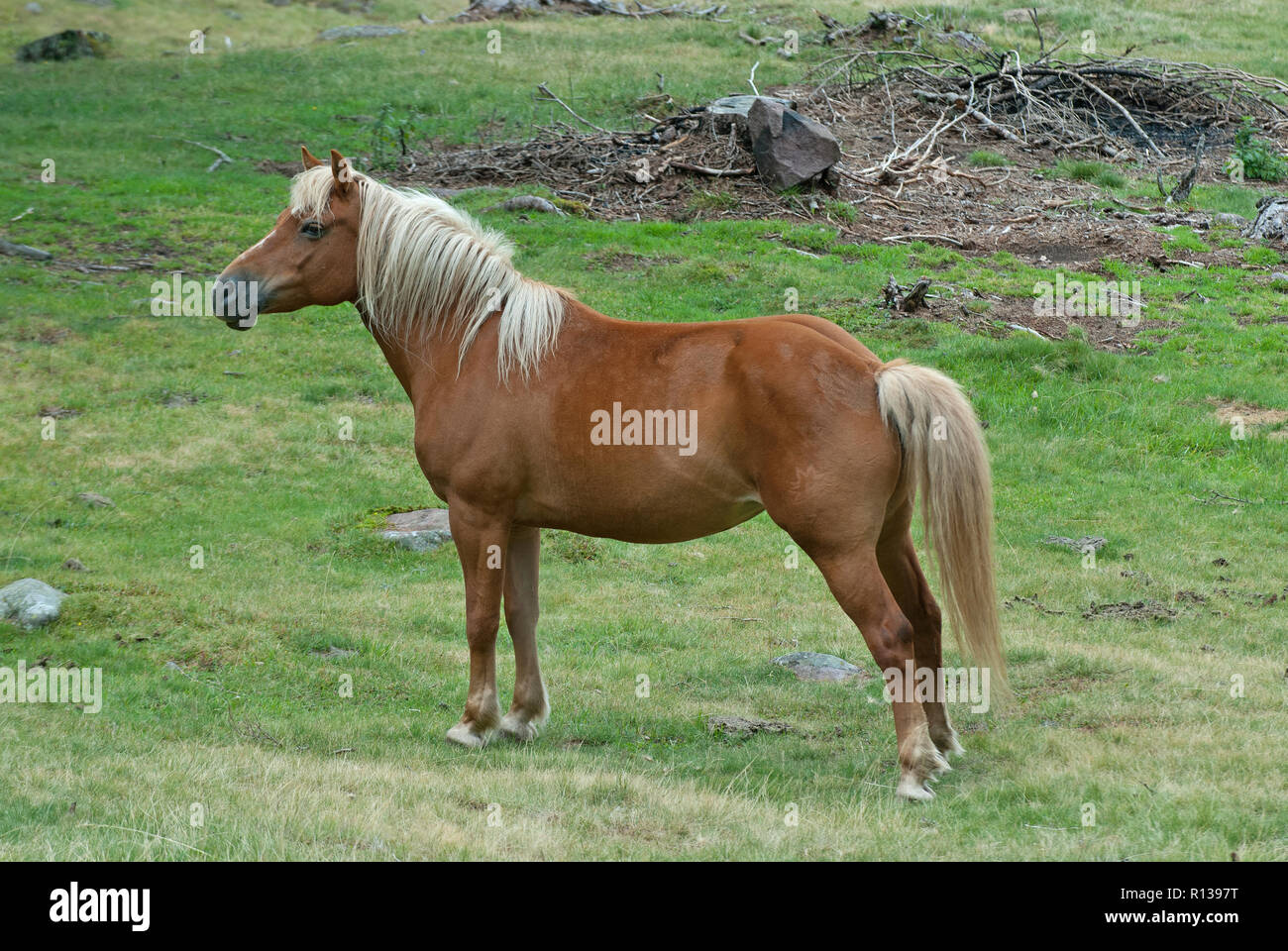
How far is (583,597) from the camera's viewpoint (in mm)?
10531

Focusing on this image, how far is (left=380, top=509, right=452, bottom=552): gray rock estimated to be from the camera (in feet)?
38.0

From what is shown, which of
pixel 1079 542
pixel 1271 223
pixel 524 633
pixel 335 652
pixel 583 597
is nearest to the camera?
pixel 524 633

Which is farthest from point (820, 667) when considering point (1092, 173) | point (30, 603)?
point (1092, 173)

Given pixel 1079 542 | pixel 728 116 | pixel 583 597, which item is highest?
pixel 728 116

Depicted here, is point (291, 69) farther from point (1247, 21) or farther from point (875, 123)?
point (1247, 21)

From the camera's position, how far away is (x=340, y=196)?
7.12 metres

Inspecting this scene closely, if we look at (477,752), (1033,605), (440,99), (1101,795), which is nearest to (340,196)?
(477,752)

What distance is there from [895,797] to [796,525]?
4.70 ft

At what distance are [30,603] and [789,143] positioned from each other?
50.9 ft

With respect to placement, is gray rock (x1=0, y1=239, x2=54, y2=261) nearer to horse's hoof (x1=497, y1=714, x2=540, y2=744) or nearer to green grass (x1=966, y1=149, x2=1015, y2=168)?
horse's hoof (x1=497, y1=714, x2=540, y2=744)

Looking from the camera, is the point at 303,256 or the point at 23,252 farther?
the point at 23,252

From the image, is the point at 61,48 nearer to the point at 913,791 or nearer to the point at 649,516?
the point at 649,516

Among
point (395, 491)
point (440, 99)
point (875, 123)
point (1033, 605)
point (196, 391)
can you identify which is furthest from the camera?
Result: point (440, 99)

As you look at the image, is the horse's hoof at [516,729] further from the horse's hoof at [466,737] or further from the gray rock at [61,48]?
the gray rock at [61,48]
